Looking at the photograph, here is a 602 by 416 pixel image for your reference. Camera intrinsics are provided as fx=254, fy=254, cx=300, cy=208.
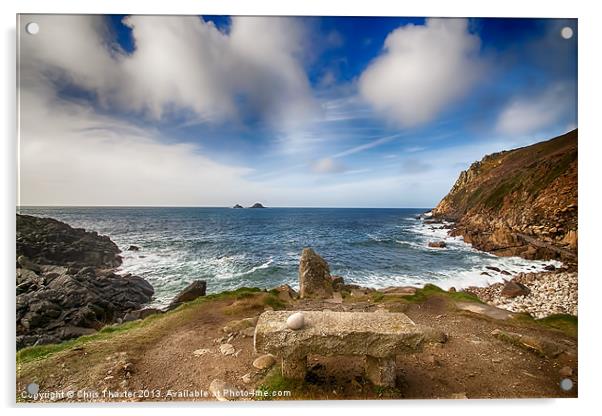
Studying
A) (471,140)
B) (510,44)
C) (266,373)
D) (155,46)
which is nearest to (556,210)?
(471,140)

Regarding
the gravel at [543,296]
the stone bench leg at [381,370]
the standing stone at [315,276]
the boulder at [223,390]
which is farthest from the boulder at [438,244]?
the boulder at [223,390]

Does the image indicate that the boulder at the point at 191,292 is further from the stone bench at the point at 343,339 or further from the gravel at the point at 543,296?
the gravel at the point at 543,296

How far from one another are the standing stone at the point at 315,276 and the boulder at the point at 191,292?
1.78 meters

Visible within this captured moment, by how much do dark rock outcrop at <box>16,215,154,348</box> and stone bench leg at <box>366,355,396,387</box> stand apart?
3.74 m

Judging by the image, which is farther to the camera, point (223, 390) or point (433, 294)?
point (433, 294)

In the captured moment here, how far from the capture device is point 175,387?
3096mm

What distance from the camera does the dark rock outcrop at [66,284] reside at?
3.49 m

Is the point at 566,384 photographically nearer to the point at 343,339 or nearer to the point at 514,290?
the point at 514,290

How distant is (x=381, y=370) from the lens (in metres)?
2.71

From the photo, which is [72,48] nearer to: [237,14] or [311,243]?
[237,14]

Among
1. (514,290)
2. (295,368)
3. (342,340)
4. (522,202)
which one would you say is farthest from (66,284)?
(522,202)

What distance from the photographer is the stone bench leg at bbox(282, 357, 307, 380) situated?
2757 mm

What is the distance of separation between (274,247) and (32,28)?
16.1ft

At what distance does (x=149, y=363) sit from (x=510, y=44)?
662 centimetres
